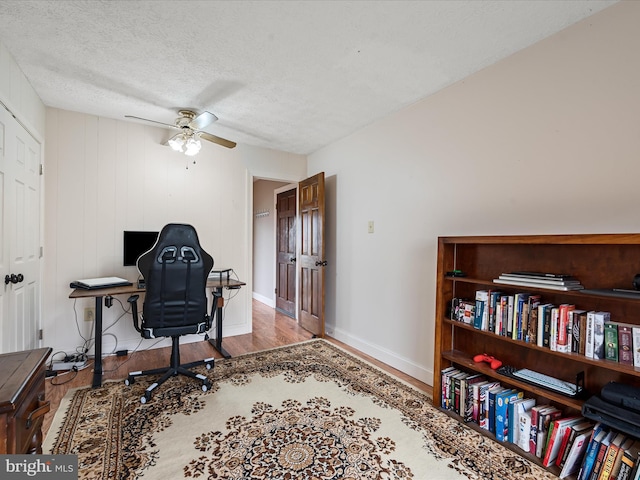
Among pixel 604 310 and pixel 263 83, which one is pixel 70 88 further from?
pixel 604 310

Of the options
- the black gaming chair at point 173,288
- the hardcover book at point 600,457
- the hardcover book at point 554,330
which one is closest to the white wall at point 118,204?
the black gaming chair at point 173,288

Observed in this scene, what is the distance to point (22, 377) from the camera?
929 mm

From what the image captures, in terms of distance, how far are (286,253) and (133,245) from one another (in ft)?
7.46

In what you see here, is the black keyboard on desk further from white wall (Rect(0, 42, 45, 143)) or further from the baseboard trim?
white wall (Rect(0, 42, 45, 143))

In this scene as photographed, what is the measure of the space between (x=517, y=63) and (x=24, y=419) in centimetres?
293

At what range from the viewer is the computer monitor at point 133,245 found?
3.13 meters

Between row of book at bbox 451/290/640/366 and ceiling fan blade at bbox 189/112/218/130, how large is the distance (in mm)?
2386

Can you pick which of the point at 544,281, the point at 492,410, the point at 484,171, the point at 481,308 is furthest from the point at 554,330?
the point at 484,171

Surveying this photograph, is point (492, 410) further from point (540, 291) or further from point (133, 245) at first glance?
point (133, 245)

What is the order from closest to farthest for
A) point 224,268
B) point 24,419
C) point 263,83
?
point 24,419 → point 263,83 → point 224,268

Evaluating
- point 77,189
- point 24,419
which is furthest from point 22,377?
point 77,189

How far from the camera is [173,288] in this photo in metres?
2.31

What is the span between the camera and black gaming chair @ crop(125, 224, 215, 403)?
88.8 inches

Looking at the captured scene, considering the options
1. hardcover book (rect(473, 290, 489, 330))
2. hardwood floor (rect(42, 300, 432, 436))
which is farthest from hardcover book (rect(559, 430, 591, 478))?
hardwood floor (rect(42, 300, 432, 436))
